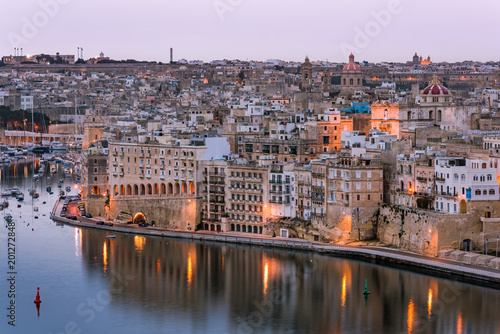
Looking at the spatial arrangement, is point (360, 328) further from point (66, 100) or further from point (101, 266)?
point (66, 100)

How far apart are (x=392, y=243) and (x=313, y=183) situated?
3.92 meters

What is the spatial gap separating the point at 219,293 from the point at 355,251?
579 centimetres

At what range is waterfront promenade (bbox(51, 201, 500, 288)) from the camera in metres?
34.2

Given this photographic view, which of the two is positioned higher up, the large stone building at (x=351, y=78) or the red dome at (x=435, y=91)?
the large stone building at (x=351, y=78)

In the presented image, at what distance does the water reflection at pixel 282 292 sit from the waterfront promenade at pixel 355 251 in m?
0.53

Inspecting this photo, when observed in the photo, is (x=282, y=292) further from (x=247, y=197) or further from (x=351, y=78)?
(x=351, y=78)

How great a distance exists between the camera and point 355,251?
38.2m

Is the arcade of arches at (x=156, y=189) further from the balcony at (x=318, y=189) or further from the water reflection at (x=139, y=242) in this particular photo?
the balcony at (x=318, y=189)

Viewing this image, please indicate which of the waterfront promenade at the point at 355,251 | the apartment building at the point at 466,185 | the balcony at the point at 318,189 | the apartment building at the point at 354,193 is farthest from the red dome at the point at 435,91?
the waterfront promenade at the point at 355,251

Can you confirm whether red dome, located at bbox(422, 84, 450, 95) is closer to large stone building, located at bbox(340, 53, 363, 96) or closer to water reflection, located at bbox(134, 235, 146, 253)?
water reflection, located at bbox(134, 235, 146, 253)

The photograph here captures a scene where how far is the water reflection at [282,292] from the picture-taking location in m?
31.2

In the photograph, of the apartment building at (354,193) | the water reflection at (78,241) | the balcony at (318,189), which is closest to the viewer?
the apartment building at (354,193)

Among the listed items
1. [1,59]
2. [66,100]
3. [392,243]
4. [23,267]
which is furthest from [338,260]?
[1,59]

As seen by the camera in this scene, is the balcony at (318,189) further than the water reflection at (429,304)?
Yes
